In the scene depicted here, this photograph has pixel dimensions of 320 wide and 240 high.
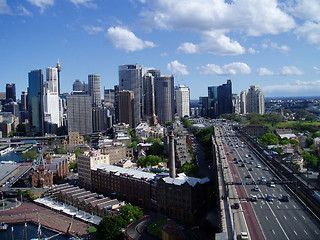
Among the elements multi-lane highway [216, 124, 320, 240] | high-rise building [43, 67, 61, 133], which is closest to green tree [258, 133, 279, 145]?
multi-lane highway [216, 124, 320, 240]

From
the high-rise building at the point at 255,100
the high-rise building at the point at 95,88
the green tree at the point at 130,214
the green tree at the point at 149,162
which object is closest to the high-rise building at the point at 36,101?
the high-rise building at the point at 95,88

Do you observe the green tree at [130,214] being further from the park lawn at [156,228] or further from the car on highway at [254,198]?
the car on highway at [254,198]

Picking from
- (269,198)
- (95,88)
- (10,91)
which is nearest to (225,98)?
(95,88)

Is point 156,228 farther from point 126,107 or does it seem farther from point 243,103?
point 243,103

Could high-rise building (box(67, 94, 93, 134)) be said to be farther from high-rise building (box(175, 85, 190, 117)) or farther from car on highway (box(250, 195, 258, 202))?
car on highway (box(250, 195, 258, 202))

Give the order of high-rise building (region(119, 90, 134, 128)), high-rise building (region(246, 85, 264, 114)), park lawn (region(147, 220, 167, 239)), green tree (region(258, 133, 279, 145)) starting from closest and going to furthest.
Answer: park lawn (region(147, 220, 167, 239))
green tree (region(258, 133, 279, 145))
high-rise building (region(119, 90, 134, 128))
high-rise building (region(246, 85, 264, 114))

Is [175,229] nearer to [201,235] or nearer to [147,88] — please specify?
[201,235]
